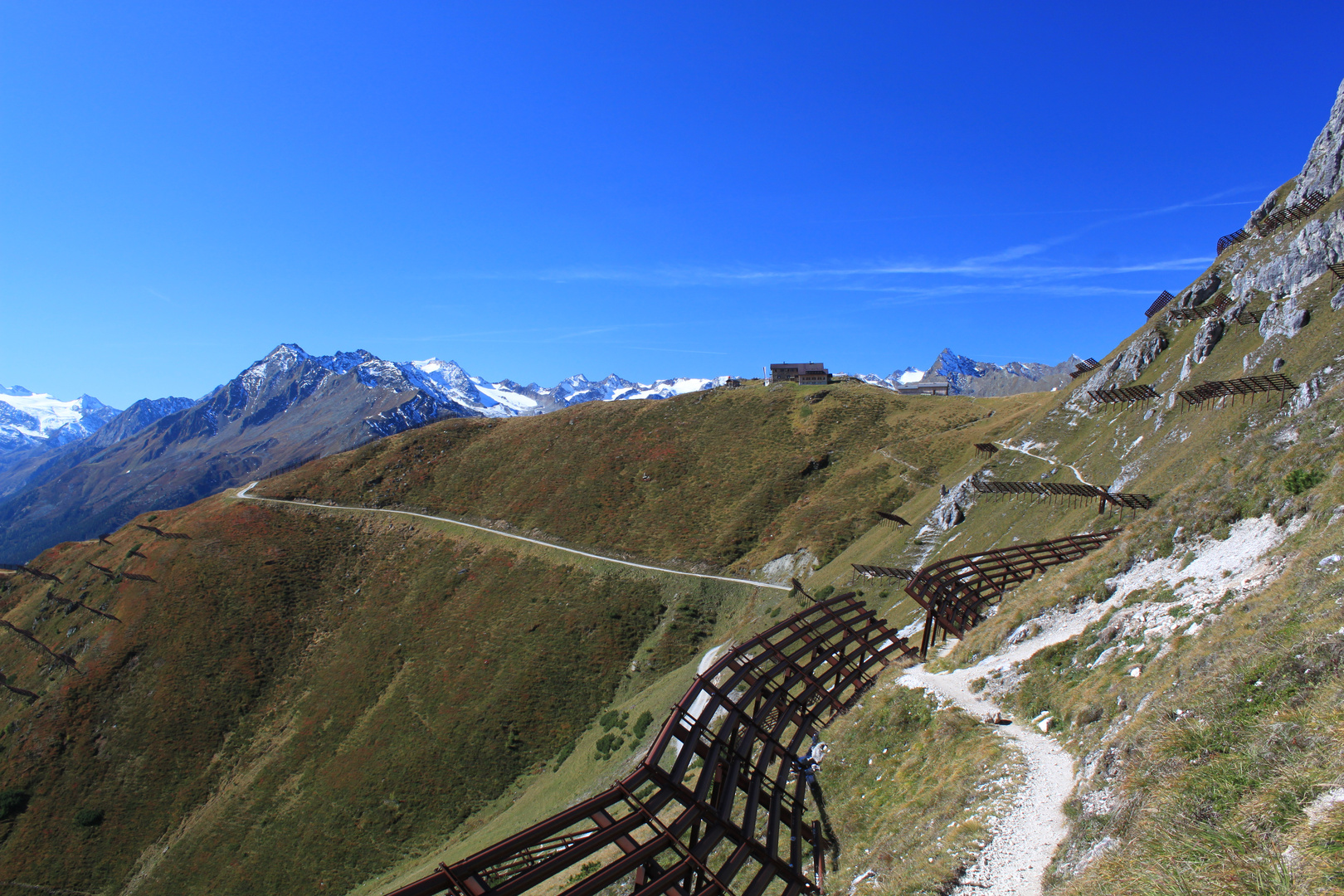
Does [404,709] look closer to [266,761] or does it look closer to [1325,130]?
[266,761]

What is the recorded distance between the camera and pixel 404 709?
6988 centimetres

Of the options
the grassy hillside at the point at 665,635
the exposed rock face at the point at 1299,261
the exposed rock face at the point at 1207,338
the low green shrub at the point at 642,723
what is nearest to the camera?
the grassy hillside at the point at 665,635

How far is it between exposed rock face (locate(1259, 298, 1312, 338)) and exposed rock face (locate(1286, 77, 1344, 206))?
21803 mm

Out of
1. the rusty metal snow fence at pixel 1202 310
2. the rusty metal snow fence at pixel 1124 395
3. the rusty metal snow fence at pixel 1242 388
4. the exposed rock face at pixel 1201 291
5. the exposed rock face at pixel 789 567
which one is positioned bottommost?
the exposed rock face at pixel 789 567

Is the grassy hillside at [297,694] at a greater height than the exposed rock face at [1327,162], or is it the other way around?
the exposed rock face at [1327,162]

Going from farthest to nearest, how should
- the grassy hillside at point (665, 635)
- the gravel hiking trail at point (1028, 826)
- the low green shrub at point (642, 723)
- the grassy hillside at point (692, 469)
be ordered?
the grassy hillside at point (692, 469) → the low green shrub at point (642, 723) → the gravel hiking trail at point (1028, 826) → the grassy hillside at point (665, 635)

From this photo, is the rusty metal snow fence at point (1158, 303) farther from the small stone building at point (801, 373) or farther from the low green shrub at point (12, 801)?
the low green shrub at point (12, 801)

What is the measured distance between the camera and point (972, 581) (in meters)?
31.4

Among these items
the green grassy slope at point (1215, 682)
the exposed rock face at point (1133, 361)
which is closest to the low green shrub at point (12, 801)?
the green grassy slope at point (1215, 682)

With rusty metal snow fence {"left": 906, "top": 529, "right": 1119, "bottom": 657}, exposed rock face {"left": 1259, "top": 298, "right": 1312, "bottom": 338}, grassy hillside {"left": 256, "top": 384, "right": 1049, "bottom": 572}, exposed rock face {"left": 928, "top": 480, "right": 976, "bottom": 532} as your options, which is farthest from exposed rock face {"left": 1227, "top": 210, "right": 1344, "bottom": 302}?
rusty metal snow fence {"left": 906, "top": 529, "right": 1119, "bottom": 657}

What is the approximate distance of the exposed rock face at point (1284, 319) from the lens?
44.9m

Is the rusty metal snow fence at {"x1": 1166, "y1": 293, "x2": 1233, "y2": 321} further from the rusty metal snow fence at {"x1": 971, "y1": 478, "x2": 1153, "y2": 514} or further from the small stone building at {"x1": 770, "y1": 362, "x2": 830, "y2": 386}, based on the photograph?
the small stone building at {"x1": 770, "y1": 362, "x2": 830, "y2": 386}

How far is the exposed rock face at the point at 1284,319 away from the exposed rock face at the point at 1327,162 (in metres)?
21.8

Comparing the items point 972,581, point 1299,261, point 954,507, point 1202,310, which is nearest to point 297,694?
point 972,581
